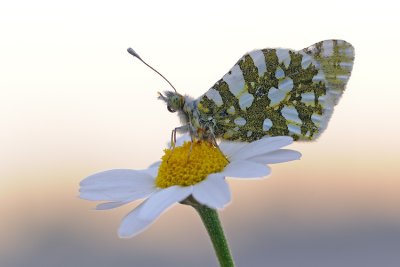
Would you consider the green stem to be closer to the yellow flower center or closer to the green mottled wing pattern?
the yellow flower center

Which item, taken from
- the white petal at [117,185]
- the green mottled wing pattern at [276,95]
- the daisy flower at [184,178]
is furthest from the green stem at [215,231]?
the green mottled wing pattern at [276,95]

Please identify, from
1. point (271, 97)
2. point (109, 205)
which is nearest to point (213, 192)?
point (109, 205)

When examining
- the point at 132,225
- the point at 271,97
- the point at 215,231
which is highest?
the point at 271,97

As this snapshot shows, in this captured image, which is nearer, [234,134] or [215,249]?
[215,249]

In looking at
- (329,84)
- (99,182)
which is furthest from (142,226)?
(329,84)

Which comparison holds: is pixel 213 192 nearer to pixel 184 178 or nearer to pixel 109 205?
pixel 184 178

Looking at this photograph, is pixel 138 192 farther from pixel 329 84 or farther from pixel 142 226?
pixel 329 84
